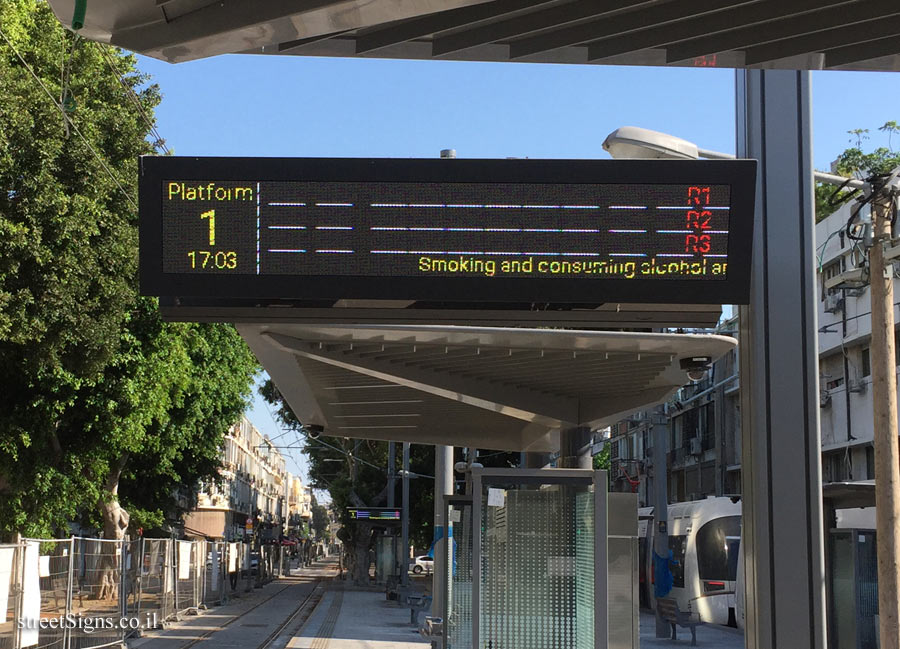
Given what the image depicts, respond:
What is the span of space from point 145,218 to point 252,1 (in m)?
2.10

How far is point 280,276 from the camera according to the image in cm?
545

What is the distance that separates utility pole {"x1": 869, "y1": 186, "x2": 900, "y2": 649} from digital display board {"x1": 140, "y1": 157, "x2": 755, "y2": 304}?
7171 millimetres

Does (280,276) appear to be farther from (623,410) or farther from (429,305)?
(623,410)

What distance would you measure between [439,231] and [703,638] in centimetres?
2362

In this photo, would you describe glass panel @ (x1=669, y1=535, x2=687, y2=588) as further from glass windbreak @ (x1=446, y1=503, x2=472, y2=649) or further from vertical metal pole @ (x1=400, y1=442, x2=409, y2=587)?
glass windbreak @ (x1=446, y1=503, x2=472, y2=649)

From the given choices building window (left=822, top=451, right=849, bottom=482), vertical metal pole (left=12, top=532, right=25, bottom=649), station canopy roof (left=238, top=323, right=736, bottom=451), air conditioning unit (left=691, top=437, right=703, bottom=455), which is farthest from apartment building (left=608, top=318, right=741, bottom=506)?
vertical metal pole (left=12, top=532, right=25, bottom=649)

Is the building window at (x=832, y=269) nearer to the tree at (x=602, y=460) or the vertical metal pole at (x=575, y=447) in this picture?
the vertical metal pole at (x=575, y=447)

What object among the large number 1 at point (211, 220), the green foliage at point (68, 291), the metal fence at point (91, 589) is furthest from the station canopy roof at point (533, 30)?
the green foliage at point (68, 291)

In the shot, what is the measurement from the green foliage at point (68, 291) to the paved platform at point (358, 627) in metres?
6.50

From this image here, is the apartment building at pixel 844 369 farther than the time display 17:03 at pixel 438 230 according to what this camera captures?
Yes

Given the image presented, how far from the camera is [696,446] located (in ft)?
187

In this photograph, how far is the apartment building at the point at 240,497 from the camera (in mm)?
80625

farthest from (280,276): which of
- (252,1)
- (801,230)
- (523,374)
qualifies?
(523,374)

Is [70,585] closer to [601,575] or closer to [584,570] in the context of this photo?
[584,570]
